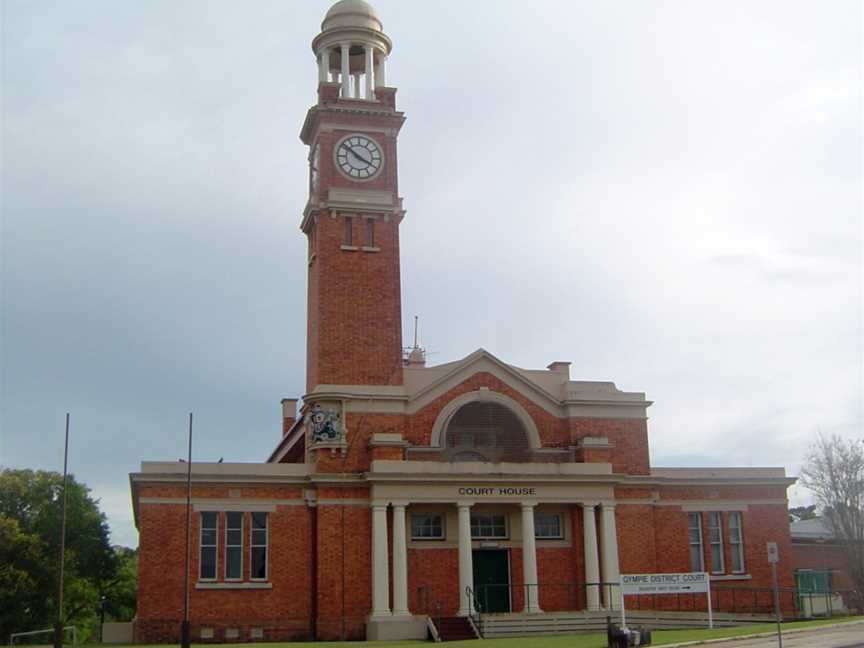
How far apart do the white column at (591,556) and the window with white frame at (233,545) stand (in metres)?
12.2

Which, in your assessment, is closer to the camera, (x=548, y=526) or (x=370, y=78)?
(x=548, y=526)

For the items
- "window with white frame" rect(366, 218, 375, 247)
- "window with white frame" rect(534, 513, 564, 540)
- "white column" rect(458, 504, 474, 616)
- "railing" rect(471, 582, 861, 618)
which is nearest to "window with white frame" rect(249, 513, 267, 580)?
"white column" rect(458, 504, 474, 616)

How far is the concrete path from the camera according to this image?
2557 centimetres

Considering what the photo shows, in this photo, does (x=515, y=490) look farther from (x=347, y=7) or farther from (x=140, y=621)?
(x=347, y=7)

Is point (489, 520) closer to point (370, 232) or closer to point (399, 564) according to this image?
point (399, 564)

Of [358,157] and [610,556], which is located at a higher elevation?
[358,157]

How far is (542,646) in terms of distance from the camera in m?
28.5

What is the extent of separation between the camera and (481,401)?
4147cm

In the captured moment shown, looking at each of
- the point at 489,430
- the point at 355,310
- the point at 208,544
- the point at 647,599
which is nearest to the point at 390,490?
the point at 489,430

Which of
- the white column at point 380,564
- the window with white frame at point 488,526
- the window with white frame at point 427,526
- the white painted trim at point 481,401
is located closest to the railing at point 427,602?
A: the white column at point 380,564

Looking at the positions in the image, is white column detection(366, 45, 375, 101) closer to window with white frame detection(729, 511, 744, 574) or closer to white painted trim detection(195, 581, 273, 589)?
white painted trim detection(195, 581, 273, 589)

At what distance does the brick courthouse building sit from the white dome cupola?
0.09m

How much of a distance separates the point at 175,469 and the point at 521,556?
502 inches

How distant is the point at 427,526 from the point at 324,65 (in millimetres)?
19160
